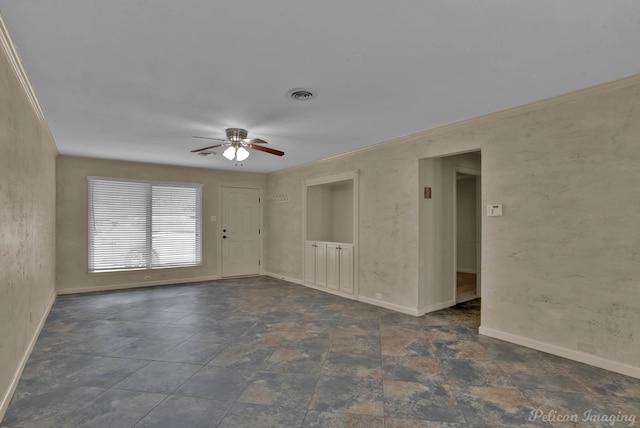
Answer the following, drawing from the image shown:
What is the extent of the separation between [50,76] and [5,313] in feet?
5.81

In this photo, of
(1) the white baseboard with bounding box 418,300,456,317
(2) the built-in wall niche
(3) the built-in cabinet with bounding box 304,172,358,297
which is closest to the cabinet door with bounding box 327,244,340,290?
(3) the built-in cabinet with bounding box 304,172,358,297

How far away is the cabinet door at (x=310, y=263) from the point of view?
6.18 metres

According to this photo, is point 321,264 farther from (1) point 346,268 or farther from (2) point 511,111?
(2) point 511,111

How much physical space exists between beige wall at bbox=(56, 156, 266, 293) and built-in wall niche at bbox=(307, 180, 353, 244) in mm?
2131

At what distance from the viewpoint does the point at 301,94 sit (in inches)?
113

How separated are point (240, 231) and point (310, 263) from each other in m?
2.03

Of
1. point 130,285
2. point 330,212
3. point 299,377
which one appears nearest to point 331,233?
point 330,212

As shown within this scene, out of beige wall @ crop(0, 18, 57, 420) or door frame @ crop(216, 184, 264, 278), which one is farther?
door frame @ crop(216, 184, 264, 278)

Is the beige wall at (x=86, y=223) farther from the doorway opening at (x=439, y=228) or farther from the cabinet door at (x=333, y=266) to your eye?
the doorway opening at (x=439, y=228)

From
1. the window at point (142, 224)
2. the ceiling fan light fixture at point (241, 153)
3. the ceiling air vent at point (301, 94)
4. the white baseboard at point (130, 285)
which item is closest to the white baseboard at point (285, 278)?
the white baseboard at point (130, 285)

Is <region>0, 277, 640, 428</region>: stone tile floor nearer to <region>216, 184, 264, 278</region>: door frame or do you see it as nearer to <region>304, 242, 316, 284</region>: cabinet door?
<region>304, 242, 316, 284</region>: cabinet door

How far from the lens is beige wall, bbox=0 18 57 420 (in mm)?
2162

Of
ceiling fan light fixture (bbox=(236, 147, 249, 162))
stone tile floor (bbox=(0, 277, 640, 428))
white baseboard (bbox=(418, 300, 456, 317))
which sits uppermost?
ceiling fan light fixture (bbox=(236, 147, 249, 162))

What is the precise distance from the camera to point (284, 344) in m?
3.32
